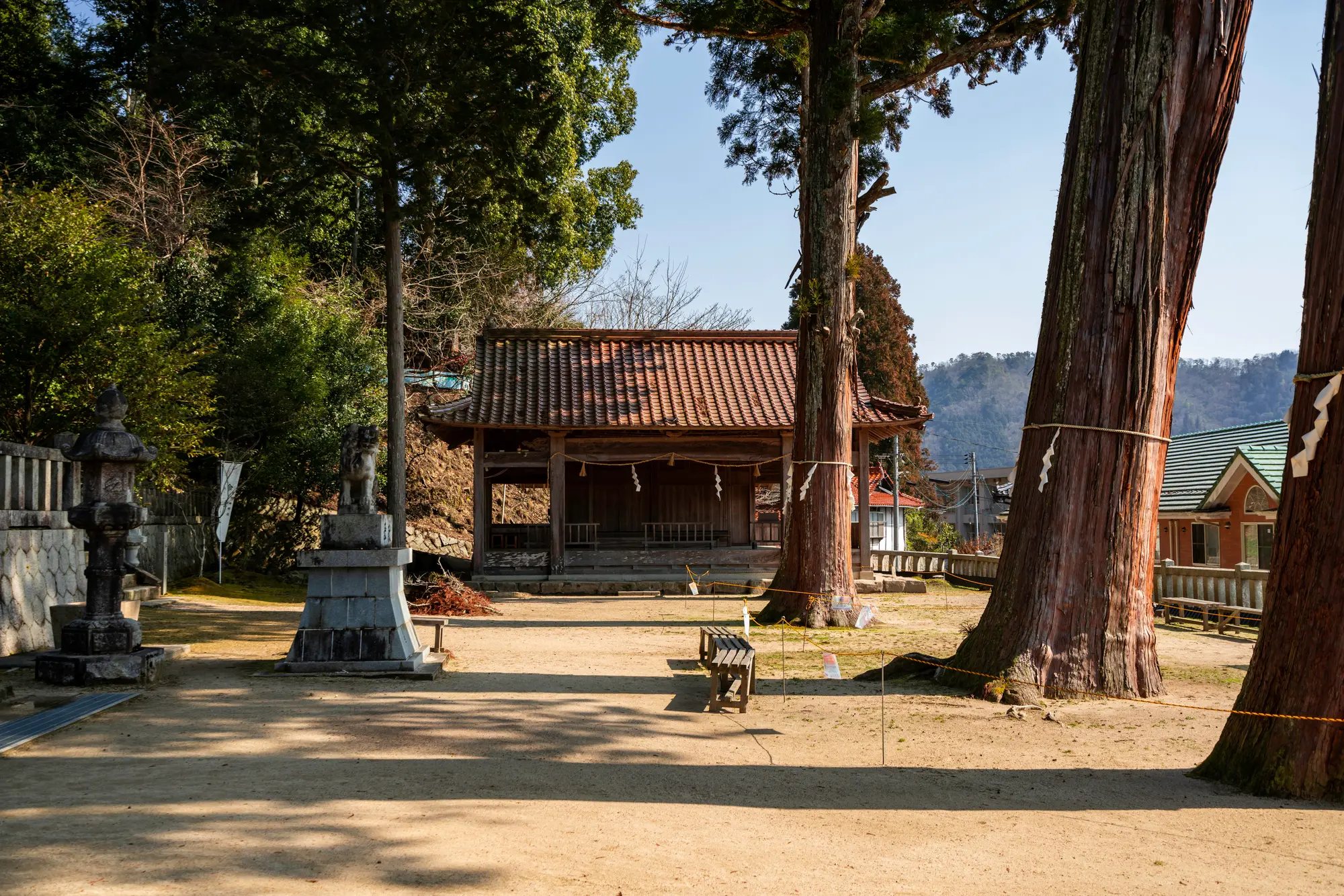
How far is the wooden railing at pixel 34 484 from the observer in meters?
9.38

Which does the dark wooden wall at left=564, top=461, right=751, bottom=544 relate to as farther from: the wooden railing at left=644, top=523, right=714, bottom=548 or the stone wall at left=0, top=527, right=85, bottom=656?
the stone wall at left=0, top=527, right=85, bottom=656

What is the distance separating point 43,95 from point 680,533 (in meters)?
17.9

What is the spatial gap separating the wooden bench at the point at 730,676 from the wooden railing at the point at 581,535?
1241cm

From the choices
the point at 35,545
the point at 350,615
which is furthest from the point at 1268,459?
the point at 35,545

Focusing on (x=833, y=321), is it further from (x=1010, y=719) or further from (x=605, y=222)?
(x=605, y=222)

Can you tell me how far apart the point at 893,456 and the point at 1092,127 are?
26.1 m

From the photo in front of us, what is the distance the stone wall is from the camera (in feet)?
30.5

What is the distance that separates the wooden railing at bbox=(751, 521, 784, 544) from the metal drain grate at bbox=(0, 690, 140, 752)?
15.6m

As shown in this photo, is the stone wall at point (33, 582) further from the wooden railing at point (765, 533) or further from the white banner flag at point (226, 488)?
the wooden railing at point (765, 533)

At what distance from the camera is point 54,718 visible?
22.5 ft

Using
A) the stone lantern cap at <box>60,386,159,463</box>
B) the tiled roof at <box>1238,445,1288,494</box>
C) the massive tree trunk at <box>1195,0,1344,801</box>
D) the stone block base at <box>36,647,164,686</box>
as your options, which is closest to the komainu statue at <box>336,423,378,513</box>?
the stone lantern cap at <box>60,386,159,463</box>

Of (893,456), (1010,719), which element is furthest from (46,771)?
(893,456)

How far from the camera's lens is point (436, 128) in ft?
54.7

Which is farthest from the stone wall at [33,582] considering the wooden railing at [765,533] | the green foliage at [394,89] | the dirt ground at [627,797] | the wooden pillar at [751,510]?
the wooden railing at [765,533]
